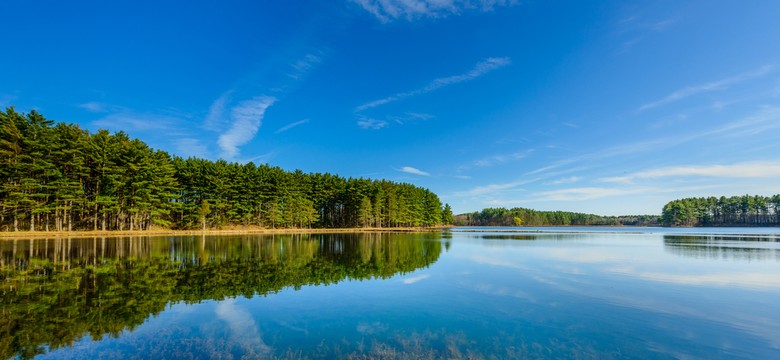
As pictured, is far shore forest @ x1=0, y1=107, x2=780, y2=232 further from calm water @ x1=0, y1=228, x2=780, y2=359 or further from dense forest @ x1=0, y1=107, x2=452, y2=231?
calm water @ x1=0, y1=228, x2=780, y2=359

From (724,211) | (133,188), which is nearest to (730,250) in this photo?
(133,188)

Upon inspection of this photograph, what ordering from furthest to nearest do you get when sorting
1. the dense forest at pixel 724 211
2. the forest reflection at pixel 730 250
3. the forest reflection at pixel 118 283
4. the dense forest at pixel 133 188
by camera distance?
the dense forest at pixel 724 211
the dense forest at pixel 133 188
the forest reflection at pixel 730 250
the forest reflection at pixel 118 283

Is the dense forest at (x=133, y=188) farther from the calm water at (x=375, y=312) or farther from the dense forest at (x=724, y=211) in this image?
the dense forest at (x=724, y=211)

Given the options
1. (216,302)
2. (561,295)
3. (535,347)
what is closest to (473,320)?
(535,347)

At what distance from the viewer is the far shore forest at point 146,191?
4838 cm

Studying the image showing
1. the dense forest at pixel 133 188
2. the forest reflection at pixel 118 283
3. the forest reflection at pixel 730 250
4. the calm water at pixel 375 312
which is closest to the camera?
the calm water at pixel 375 312

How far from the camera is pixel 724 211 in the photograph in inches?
6565

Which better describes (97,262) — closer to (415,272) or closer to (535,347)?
(415,272)

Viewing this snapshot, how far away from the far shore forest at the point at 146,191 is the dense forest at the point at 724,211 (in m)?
138

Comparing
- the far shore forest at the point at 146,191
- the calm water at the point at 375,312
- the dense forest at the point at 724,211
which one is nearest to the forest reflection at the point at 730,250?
the calm water at the point at 375,312

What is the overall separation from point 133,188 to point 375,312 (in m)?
62.1

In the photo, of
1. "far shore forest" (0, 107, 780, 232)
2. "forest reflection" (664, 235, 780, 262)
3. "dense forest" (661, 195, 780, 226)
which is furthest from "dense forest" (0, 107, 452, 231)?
"dense forest" (661, 195, 780, 226)

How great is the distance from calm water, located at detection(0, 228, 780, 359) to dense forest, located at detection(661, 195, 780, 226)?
187 metres

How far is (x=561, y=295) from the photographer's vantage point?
15.3 metres
